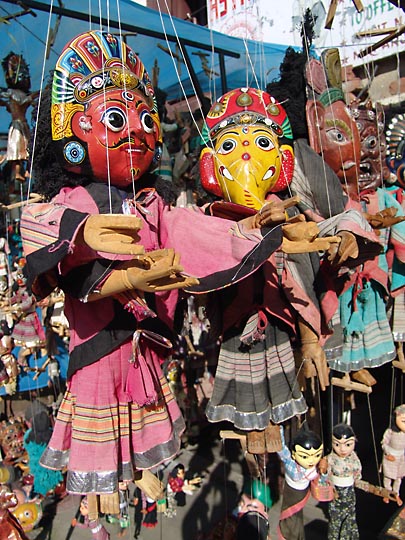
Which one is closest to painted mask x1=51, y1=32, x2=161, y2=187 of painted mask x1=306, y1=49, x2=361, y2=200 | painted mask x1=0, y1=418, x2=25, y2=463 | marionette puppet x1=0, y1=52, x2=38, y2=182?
painted mask x1=306, y1=49, x2=361, y2=200

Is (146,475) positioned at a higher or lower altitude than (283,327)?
lower

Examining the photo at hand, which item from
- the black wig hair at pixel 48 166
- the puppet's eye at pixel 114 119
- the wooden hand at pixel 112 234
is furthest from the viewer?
the black wig hair at pixel 48 166

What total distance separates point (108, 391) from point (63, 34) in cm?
307

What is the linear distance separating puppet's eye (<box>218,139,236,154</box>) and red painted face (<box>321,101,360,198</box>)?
26.0 inches

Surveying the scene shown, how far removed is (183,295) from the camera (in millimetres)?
1503

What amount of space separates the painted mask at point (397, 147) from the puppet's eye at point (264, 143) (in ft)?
4.75

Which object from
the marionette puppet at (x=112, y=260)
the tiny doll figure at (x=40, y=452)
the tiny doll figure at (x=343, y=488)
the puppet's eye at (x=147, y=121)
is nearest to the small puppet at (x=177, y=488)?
the tiny doll figure at (x=40, y=452)

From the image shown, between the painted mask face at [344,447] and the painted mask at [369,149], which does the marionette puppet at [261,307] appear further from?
the painted mask at [369,149]

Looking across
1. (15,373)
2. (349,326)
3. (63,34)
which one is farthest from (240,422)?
(63,34)

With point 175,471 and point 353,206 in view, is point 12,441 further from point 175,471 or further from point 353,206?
point 353,206

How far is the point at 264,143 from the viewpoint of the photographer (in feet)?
5.17

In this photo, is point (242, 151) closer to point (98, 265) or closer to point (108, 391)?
point (98, 265)

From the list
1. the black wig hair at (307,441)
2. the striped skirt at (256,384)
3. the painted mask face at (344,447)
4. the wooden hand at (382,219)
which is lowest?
the painted mask face at (344,447)

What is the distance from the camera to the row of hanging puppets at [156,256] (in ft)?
3.84
